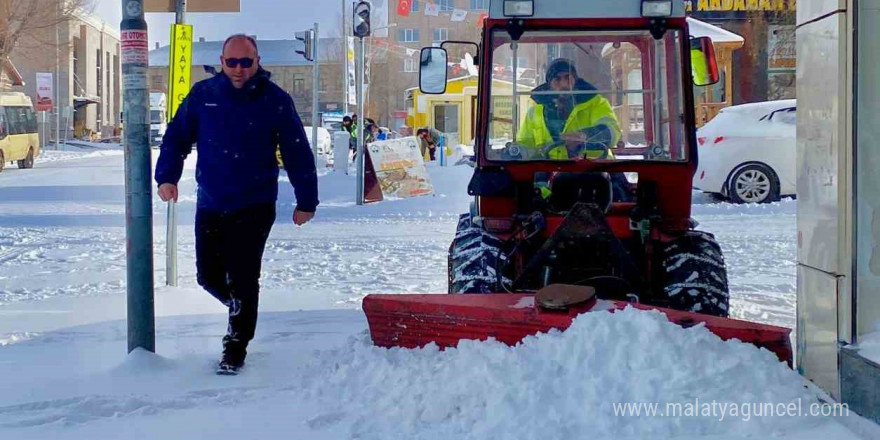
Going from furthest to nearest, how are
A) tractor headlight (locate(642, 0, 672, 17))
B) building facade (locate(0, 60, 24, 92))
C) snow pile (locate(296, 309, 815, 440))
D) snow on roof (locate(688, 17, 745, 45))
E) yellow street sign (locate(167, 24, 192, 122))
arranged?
building facade (locate(0, 60, 24, 92)), snow on roof (locate(688, 17, 745, 45)), yellow street sign (locate(167, 24, 192, 122)), tractor headlight (locate(642, 0, 672, 17)), snow pile (locate(296, 309, 815, 440))

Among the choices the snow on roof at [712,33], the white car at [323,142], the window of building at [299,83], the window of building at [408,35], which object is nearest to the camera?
the snow on roof at [712,33]

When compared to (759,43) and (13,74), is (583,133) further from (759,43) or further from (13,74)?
(13,74)

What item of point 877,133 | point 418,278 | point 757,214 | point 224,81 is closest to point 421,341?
point 224,81

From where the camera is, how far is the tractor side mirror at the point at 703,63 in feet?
18.2

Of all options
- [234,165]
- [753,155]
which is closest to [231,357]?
[234,165]

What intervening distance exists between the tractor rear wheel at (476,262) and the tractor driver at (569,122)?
2.09 ft

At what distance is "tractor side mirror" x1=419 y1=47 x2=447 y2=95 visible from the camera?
5824 mm

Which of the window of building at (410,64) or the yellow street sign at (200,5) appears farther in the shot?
the window of building at (410,64)

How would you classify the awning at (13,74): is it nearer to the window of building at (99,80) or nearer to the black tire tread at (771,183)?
the window of building at (99,80)

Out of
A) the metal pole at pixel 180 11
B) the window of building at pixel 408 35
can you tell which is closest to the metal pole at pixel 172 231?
the metal pole at pixel 180 11

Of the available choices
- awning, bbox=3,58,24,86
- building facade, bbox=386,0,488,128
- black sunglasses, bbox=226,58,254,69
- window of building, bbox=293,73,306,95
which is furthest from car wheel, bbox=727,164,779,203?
window of building, bbox=293,73,306,95

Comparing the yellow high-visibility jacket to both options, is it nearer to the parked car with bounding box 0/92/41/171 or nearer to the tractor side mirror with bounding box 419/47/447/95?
the tractor side mirror with bounding box 419/47/447/95

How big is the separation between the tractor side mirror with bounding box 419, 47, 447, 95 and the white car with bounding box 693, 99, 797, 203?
999 centimetres

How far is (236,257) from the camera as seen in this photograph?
4.89 m
